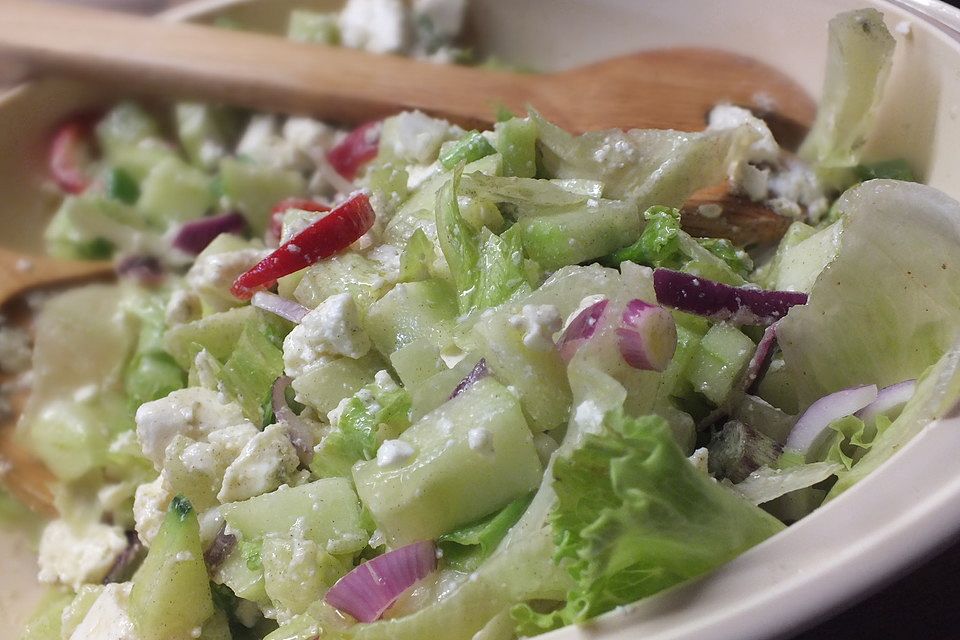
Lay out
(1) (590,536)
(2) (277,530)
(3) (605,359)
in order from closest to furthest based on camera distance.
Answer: (1) (590,536), (3) (605,359), (2) (277,530)

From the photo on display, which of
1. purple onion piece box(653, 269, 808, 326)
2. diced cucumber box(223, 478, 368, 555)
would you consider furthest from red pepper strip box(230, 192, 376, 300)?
purple onion piece box(653, 269, 808, 326)

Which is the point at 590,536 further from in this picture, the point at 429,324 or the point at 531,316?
the point at 429,324

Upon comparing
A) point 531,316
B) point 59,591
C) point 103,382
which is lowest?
point 59,591

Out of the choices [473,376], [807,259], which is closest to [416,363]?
[473,376]

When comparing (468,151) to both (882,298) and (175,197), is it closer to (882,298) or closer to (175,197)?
(882,298)

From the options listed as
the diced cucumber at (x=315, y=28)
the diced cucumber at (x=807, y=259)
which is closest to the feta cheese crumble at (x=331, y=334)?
the diced cucumber at (x=807, y=259)

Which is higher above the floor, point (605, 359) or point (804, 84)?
point (804, 84)

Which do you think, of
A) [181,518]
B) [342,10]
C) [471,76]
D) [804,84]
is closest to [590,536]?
[181,518]
